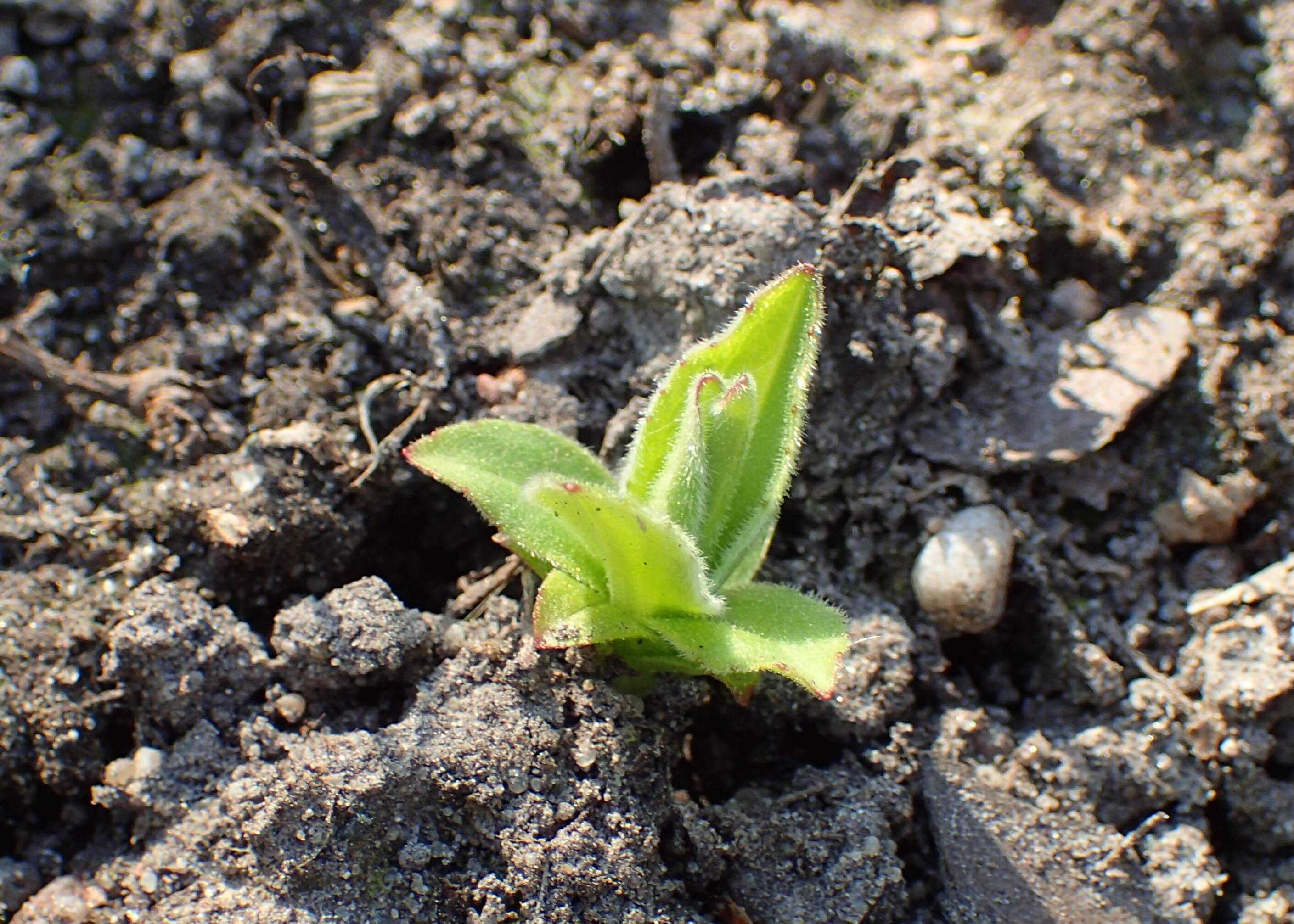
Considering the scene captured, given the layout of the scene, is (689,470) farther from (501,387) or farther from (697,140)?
(697,140)

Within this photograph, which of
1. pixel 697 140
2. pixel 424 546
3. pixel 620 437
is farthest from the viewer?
pixel 697 140

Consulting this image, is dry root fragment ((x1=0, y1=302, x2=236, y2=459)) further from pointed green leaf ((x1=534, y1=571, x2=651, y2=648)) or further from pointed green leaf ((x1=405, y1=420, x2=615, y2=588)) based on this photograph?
pointed green leaf ((x1=534, y1=571, x2=651, y2=648))

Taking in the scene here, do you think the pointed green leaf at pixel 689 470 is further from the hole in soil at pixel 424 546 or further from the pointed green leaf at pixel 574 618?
the hole in soil at pixel 424 546

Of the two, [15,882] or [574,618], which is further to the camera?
[15,882]

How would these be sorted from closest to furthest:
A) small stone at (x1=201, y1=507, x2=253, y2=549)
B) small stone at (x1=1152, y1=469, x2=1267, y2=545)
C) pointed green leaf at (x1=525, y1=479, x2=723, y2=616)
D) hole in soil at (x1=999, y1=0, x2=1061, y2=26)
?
pointed green leaf at (x1=525, y1=479, x2=723, y2=616) < small stone at (x1=201, y1=507, x2=253, y2=549) < small stone at (x1=1152, y1=469, x2=1267, y2=545) < hole in soil at (x1=999, y1=0, x2=1061, y2=26)

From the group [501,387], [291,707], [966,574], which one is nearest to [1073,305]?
[966,574]

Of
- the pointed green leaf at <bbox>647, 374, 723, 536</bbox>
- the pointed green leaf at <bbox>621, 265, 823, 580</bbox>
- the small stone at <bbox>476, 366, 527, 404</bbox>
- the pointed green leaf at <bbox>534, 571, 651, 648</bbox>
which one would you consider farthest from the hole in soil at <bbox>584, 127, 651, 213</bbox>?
the pointed green leaf at <bbox>534, 571, 651, 648</bbox>

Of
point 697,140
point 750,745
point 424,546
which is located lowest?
point 750,745
